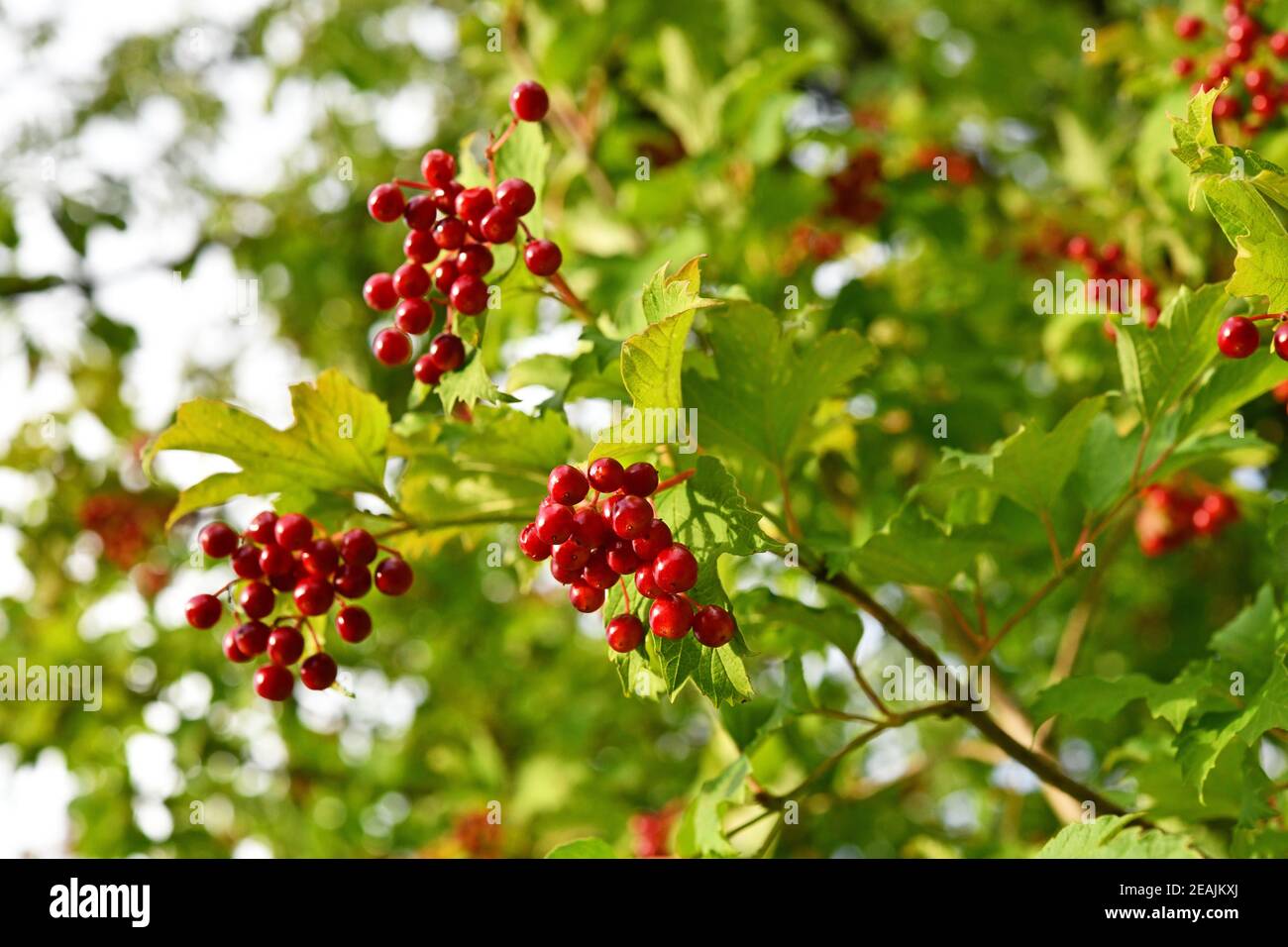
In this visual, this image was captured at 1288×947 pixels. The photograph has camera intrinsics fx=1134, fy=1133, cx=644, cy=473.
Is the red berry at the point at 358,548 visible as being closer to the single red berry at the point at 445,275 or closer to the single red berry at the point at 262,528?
the single red berry at the point at 262,528

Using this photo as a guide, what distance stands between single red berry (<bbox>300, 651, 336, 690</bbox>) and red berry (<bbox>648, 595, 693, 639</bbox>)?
0.65 metres

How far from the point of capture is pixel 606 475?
1.40 metres

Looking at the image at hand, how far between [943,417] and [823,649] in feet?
2.86

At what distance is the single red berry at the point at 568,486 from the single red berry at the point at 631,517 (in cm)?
6

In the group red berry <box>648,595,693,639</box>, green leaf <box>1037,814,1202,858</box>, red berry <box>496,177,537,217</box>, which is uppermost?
red berry <box>496,177,537,217</box>

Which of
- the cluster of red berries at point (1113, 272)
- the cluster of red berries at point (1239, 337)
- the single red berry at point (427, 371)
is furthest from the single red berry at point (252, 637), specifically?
the cluster of red berries at point (1113, 272)

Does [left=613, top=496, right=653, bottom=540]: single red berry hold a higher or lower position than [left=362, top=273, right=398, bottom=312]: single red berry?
lower

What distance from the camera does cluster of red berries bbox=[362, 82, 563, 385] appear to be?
168 centimetres

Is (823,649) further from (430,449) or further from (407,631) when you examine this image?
(407,631)

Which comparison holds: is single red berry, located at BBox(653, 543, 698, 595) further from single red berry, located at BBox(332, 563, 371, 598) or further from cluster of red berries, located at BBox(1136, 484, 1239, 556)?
cluster of red berries, located at BBox(1136, 484, 1239, 556)

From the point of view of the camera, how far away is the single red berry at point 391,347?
5.93 feet

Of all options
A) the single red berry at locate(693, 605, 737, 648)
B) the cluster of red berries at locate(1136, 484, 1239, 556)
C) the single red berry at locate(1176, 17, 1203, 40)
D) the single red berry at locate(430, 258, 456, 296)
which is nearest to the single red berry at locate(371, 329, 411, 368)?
the single red berry at locate(430, 258, 456, 296)

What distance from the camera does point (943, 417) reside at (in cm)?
287

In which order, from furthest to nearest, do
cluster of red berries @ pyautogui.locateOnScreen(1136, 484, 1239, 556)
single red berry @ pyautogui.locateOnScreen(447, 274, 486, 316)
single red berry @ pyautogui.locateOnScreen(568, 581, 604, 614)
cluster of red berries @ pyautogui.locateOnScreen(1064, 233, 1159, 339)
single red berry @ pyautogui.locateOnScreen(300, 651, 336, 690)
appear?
cluster of red berries @ pyautogui.locateOnScreen(1136, 484, 1239, 556) → cluster of red berries @ pyautogui.locateOnScreen(1064, 233, 1159, 339) → single red berry @ pyautogui.locateOnScreen(300, 651, 336, 690) → single red berry @ pyautogui.locateOnScreen(447, 274, 486, 316) → single red berry @ pyautogui.locateOnScreen(568, 581, 604, 614)
